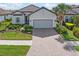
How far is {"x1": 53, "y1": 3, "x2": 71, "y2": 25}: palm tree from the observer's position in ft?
51.5

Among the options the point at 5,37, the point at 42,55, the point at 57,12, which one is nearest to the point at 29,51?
the point at 42,55

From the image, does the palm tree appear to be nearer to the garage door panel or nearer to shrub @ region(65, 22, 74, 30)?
shrub @ region(65, 22, 74, 30)

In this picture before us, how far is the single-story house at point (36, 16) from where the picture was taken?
16172 mm

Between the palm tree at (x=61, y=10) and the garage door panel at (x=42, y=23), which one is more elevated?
the palm tree at (x=61, y=10)

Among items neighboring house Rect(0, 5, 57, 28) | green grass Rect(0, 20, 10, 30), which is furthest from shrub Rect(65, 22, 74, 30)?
green grass Rect(0, 20, 10, 30)

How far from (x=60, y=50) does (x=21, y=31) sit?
11.3 feet

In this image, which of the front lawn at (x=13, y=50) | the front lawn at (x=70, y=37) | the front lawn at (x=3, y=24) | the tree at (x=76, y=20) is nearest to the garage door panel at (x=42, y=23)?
the front lawn at (x=70, y=37)

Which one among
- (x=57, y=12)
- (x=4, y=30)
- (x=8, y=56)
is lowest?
(x=8, y=56)

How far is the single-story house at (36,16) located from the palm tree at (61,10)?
1.06 feet

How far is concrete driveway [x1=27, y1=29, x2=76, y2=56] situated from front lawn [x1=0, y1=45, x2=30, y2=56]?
377 millimetres

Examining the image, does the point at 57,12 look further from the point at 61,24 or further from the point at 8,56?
the point at 8,56

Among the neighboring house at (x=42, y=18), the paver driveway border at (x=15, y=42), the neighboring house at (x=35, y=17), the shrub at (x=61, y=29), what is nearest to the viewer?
the paver driveway border at (x=15, y=42)

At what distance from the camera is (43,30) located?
1625cm

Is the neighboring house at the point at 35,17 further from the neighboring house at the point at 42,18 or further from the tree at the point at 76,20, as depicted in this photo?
the tree at the point at 76,20
